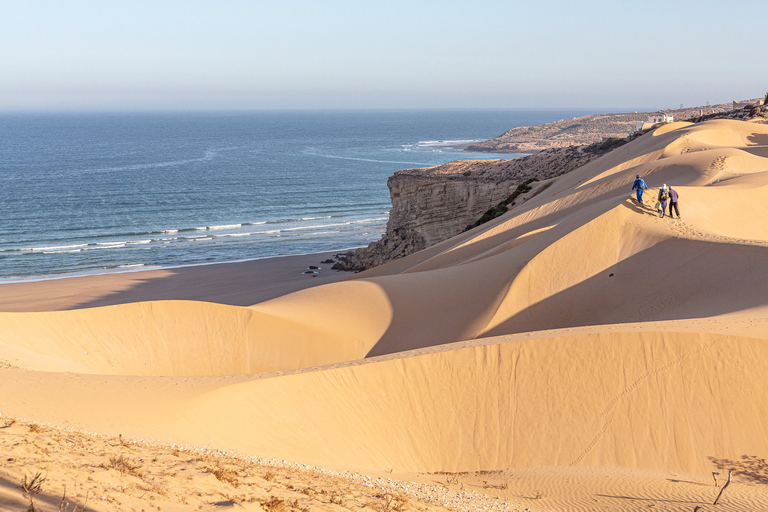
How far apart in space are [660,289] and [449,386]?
7103 mm

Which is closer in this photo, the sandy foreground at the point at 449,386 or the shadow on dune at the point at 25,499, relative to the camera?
the shadow on dune at the point at 25,499

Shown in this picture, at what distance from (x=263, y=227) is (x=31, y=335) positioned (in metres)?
33.4

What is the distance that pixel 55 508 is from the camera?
198 inches

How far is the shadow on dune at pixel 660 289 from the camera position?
1403cm

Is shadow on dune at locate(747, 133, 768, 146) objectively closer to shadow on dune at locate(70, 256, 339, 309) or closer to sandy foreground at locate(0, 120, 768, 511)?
sandy foreground at locate(0, 120, 768, 511)

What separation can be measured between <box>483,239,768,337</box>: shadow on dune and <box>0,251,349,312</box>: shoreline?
15931 millimetres

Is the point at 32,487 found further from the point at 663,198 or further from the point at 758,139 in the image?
the point at 758,139

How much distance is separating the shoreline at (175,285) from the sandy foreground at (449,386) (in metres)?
12.3

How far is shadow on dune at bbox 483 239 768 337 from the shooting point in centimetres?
1403

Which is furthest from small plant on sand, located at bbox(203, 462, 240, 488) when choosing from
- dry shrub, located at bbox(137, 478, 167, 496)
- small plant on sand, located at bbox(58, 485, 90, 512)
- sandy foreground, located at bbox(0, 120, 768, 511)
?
small plant on sand, located at bbox(58, 485, 90, 512)

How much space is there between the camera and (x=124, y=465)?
249 inches

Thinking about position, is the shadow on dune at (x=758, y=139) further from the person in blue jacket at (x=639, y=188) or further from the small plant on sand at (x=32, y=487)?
the small plant on sand at (x=32, y=487)

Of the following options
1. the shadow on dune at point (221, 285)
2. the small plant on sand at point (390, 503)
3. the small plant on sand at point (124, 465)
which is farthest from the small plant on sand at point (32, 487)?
the shadow on dune at point (221, 285)

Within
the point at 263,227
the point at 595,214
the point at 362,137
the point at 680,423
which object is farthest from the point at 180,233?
the point at 362,137
